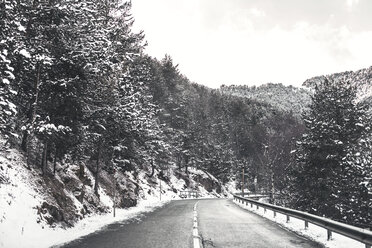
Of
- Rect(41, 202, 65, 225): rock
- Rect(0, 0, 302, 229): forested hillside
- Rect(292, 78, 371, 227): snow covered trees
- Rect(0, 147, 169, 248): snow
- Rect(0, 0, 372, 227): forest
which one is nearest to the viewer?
Rect(0, 147, 169, 248): snow

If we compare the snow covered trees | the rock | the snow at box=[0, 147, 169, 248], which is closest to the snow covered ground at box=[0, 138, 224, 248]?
A: the snow at box=[0, 147, 169, 248]

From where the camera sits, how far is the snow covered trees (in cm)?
2282

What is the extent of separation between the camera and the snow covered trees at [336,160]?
2282 centimetres

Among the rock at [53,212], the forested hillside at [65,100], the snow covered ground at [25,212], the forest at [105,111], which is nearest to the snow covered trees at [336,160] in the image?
the forest at [105,111]

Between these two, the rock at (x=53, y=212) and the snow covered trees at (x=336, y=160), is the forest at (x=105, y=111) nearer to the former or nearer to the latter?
the snow covered trees at (x=336, y=160)

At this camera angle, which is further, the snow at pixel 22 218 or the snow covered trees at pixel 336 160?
the snow covered trees at pixel 336 160

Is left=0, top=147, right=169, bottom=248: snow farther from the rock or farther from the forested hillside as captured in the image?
the forested hillside

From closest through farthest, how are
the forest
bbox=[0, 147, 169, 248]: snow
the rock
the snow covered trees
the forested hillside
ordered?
bbox=[0, 147, 169, 248]: snow < the forested hillside < the rock < the forest < the snow covered trees

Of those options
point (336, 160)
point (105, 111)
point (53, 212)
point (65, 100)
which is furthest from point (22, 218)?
point (336, 160)

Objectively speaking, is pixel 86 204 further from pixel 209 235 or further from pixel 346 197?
pixel 346 197

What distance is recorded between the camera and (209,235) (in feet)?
32.4

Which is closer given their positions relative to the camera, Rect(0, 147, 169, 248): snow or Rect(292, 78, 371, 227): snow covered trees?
Rect(0, 147, 169, 248): snow

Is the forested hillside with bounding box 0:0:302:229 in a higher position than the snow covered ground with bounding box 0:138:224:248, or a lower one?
higher

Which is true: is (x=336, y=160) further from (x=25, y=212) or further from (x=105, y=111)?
(x=25, y=212)
